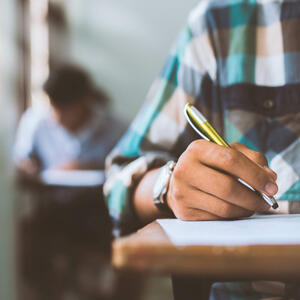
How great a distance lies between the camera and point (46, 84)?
1691mm

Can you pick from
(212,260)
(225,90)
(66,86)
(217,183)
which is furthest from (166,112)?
(66,86)

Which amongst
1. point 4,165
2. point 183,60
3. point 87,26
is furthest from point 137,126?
point 87,26

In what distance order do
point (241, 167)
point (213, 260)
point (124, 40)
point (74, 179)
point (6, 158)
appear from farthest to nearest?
point (124, 40)
point (6, 158)
point (74, 179)
point (241, 167)
point (213, 260)

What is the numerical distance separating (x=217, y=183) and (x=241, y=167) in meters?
0.02

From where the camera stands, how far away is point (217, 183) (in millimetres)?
277

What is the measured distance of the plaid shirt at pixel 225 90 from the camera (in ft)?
1.43

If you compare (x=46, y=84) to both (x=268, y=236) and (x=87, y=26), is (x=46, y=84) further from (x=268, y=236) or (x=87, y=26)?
(x=268, y=236)

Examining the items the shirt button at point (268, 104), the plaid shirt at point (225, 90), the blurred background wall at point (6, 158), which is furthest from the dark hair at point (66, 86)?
the shirt button at point (268, 104)

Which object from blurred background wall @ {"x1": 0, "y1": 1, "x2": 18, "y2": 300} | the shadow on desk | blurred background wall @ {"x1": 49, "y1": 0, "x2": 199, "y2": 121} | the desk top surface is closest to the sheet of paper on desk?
the desk top surface

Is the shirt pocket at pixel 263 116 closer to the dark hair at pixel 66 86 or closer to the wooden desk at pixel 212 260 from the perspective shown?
the wooden desk at pixel 212 260

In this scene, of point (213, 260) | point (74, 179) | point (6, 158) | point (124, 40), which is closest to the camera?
point (213, 260)

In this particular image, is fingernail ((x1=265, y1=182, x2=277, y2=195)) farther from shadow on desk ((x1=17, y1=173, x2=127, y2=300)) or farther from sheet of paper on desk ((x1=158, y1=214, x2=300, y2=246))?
shadow on desk ((x1=17, y1=173, x2=127, y2=300))

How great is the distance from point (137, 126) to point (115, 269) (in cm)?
34

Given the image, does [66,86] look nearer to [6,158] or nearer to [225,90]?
[6,158]
